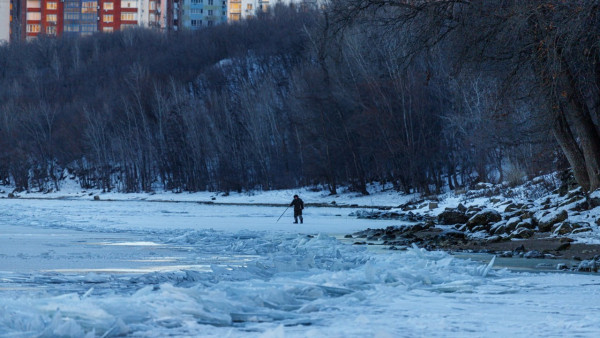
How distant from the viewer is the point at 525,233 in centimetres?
1809

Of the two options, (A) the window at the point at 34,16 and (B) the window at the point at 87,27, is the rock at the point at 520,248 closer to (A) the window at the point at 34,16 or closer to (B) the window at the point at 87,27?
(B) the window at the point at 87,27

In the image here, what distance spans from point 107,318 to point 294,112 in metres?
57.6

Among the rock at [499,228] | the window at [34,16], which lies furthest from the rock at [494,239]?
the window at [34,16]

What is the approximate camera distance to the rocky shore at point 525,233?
14.7m

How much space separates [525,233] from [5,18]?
17937 centimetres

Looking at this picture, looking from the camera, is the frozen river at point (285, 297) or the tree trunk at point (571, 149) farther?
the tree trunk at point (571, 149)

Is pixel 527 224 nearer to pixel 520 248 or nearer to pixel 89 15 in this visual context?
pixel 520 248

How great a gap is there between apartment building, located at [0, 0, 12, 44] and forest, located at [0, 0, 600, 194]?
42875 mm

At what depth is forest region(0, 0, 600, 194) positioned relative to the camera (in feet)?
56.3

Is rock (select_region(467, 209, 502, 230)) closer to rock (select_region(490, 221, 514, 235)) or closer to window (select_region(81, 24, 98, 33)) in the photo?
rock (select_region(490, 221, 514, 235))

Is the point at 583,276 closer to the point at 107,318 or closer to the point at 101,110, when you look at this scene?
the point at 107,318

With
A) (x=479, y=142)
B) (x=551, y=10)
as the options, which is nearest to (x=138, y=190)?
(x=479, y=142)

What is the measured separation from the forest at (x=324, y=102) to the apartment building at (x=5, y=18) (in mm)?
42875

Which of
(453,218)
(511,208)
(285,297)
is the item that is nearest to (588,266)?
(285,297)
